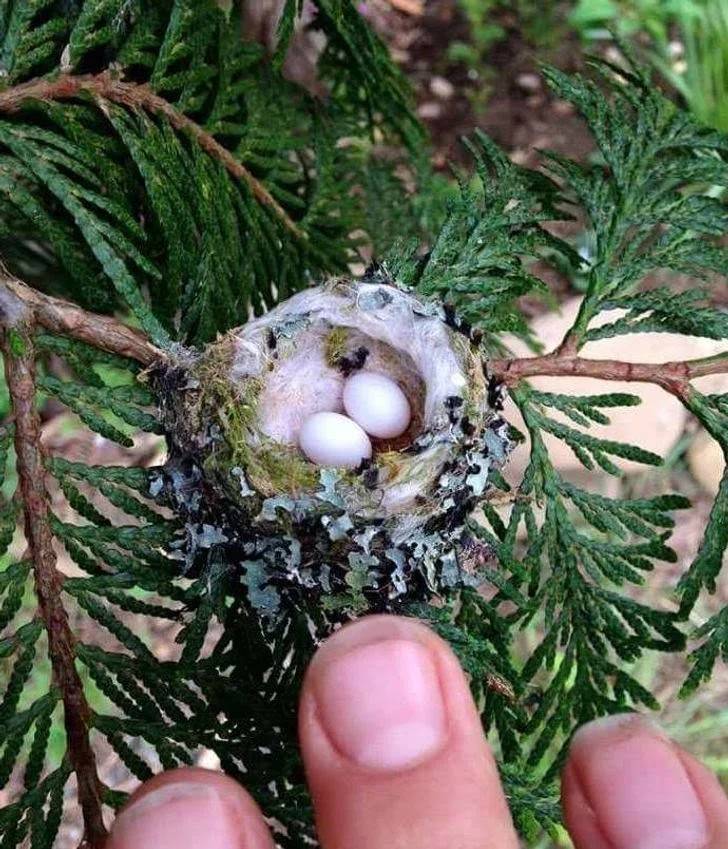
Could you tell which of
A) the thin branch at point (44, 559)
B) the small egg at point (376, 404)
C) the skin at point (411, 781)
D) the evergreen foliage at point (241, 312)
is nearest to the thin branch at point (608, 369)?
the evergreen foliage at point (241, 312)

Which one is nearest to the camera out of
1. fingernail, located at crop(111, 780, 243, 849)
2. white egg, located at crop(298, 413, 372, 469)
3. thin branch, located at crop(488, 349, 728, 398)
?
fingernail, located at crop(111, 780, 243, 849)

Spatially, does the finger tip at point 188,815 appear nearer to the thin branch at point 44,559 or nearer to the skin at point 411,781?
the skin at point 411,781

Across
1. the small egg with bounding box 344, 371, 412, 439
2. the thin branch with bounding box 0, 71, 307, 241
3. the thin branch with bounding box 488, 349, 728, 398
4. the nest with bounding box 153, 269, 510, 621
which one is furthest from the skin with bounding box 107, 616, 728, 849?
the thin branch with bounding box 0, 71, 307, 241

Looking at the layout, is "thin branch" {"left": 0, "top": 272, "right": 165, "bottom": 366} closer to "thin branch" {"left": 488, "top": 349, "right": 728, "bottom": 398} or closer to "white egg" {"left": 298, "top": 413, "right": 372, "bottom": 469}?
"white egg" {"left": 298, "top": 413, "right": 372, "bottom": 469}

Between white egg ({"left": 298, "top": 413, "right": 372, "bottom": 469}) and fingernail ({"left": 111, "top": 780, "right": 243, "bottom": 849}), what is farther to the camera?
white egg ({"left": 298, "top": 413, "right": 372, "bottom": 469})

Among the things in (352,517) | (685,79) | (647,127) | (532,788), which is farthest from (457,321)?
(685,79)
